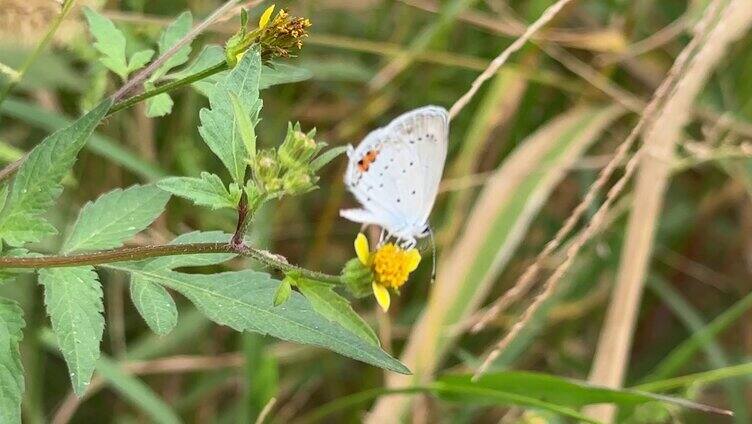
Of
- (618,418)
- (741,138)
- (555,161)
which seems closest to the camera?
(618,418)

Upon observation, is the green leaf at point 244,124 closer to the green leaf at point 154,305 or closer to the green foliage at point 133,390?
the green leaf at point 154,305

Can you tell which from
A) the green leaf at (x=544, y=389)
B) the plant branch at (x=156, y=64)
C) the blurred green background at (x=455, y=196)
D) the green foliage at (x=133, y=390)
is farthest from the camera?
the blurred green background at (x=455, y=196)

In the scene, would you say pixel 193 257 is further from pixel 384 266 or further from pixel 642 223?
pixel 642 223

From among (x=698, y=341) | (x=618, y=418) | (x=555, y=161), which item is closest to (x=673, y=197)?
(x=555, y=161)

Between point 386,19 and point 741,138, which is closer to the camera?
point 741,138

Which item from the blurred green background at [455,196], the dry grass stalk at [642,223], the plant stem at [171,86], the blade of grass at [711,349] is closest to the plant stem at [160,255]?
the plant stem at [171,86]

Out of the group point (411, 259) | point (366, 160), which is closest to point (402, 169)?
point (366, 160)

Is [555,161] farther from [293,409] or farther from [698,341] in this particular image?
[293,409]
